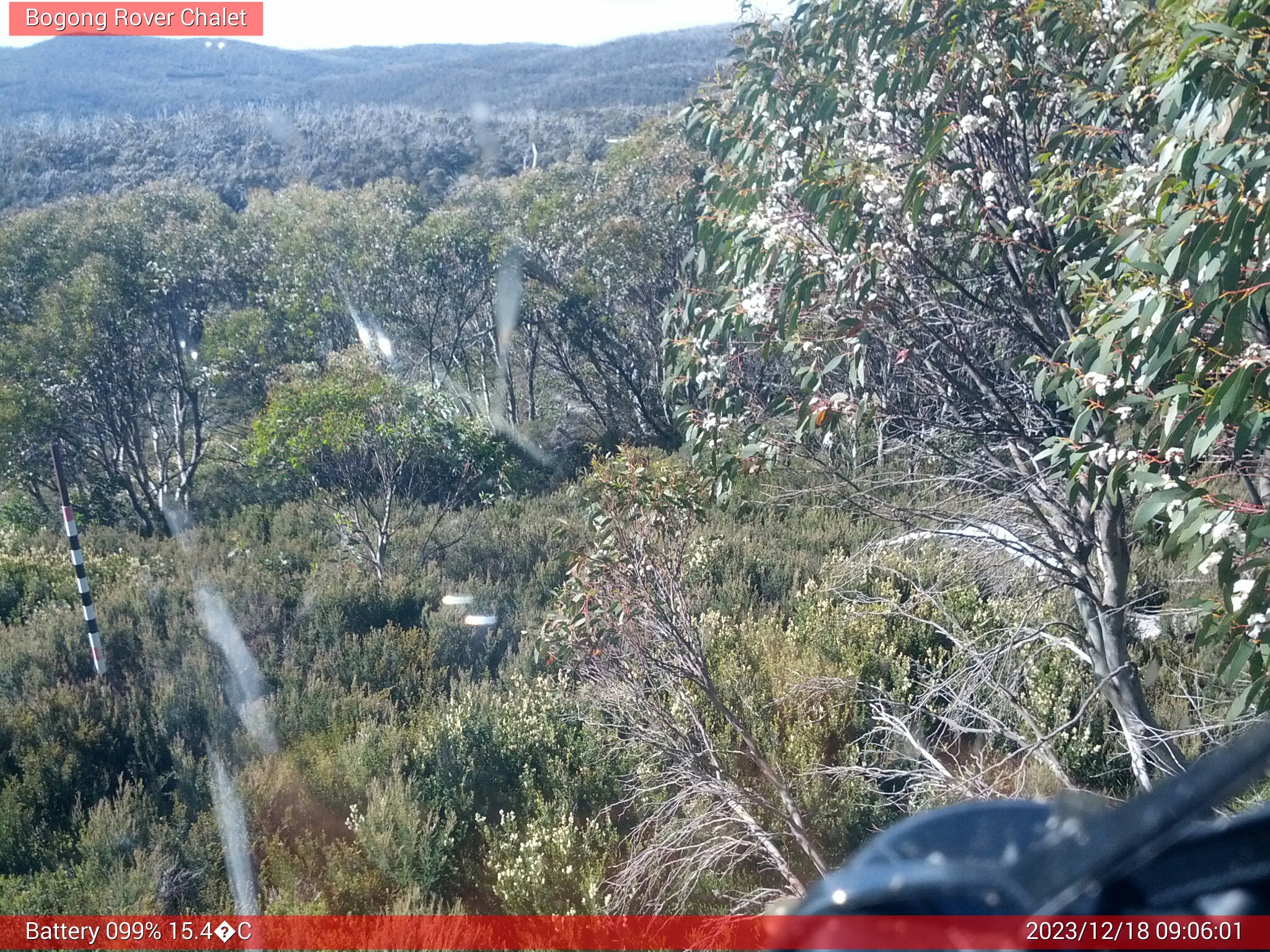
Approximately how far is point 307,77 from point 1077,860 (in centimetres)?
5725

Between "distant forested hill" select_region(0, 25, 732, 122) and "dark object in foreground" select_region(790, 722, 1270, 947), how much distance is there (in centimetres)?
3818

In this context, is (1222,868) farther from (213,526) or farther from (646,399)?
(646,399)

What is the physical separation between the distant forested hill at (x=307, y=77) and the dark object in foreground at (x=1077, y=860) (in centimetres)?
3818

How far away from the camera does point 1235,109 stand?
1975 millimetres

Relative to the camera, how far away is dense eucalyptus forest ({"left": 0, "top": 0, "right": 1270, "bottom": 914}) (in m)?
2.51

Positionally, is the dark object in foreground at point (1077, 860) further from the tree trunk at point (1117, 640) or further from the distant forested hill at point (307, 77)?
the distant forested hill at point (307, 77)

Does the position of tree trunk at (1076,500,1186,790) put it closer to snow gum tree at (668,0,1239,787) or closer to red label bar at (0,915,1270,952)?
snow gum tree at (668,0,1239,787)

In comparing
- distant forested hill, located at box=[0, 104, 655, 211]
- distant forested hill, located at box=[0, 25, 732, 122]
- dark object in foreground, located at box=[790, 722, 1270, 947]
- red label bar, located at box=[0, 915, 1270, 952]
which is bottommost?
red label bar, located at box=[0, 915, 1270, 952]

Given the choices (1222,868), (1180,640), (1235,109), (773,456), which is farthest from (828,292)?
(1180,640)

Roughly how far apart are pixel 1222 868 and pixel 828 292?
3.08 meters

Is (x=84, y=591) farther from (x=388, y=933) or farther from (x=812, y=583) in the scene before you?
(x=812, y=583)

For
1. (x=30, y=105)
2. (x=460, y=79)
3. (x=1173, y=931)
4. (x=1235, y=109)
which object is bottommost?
(x=1173, y=931)

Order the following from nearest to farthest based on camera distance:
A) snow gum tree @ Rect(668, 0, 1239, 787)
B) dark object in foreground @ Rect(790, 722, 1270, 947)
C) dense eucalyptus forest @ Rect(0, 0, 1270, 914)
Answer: dark object in foreground @ Rect(790, 722, 1270, 947) → dense eucalyptus forest @ Rect(0, 0, 1270, 914) → snow gum tree @ Rect(668, 0, 1239, 787)

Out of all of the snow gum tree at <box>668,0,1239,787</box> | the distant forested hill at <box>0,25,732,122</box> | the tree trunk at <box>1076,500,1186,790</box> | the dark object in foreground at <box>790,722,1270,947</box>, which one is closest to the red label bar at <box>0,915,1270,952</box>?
the tree trunk at <box>1076,500,1186,790</box>
